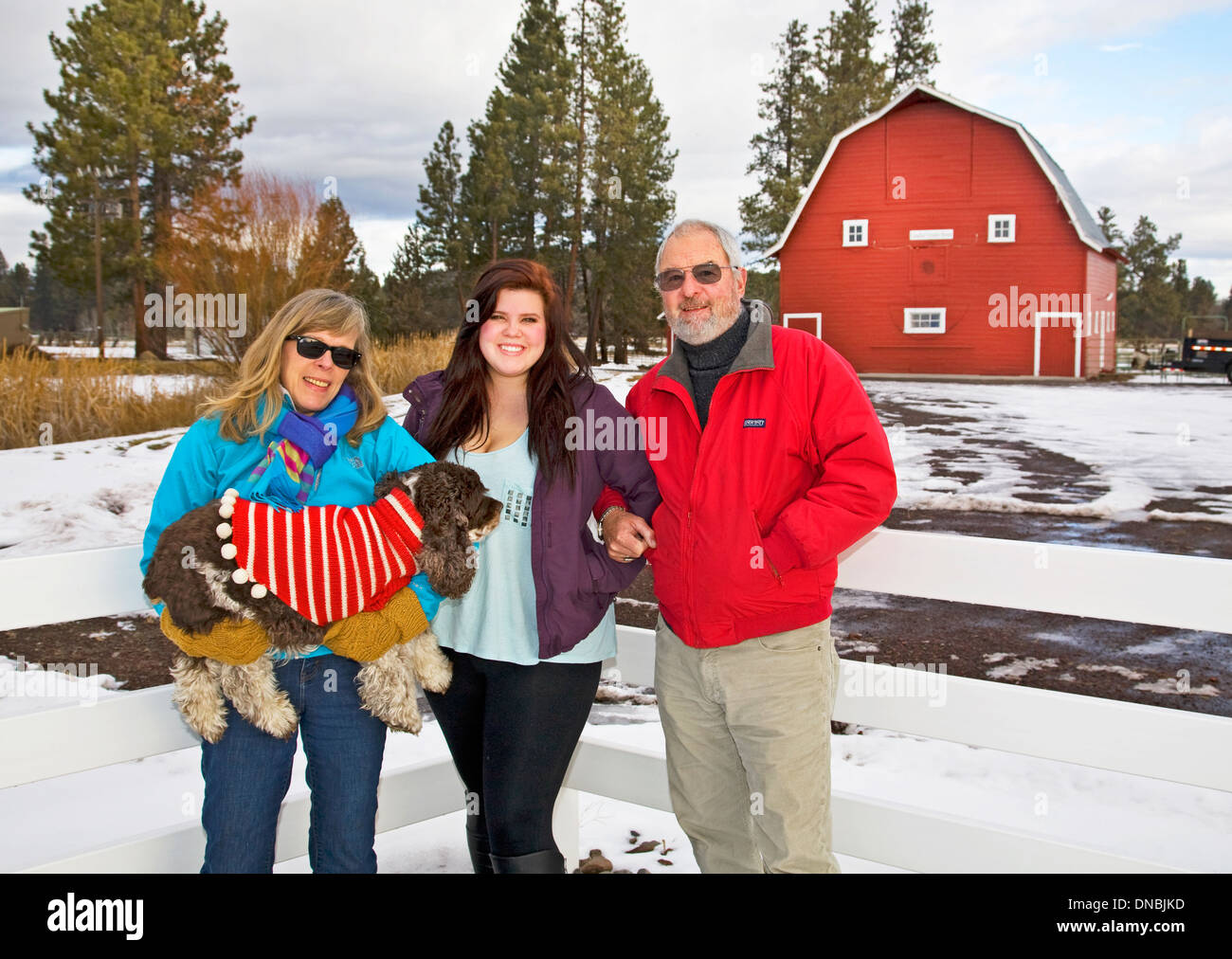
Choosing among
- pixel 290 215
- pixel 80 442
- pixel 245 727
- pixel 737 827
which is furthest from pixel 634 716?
pixel 290 215

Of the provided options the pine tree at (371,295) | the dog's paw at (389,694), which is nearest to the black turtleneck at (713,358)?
the dog's paw at (389,694)

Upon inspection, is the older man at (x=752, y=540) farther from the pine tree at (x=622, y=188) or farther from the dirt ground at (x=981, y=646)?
the pine tree at (x=622, y=188)

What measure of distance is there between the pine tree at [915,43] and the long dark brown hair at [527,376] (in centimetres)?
4965

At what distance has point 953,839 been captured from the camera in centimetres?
291

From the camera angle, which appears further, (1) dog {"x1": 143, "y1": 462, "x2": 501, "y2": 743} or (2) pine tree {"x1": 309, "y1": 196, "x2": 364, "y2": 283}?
(2) pine tree {"x1": 309, "y1": 196, "x2": 364, "y2": 283}

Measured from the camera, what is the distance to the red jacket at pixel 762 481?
2.51m

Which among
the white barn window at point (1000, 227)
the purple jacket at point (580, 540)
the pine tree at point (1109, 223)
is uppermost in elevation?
the pine tree at point (1109, 223)

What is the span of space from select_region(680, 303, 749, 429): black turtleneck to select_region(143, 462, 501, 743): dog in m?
0.72

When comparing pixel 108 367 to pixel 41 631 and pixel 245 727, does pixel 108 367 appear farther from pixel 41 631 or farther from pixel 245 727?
pixel 245 727

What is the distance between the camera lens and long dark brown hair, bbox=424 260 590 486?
2777 millimetres

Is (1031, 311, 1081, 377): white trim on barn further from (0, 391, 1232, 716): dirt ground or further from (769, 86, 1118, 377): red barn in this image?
(0, 391, 1232, 716): dirt ground

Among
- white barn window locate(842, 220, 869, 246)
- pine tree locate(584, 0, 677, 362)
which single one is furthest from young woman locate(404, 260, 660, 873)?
pine tree locate(584, 0, 677, 362)
